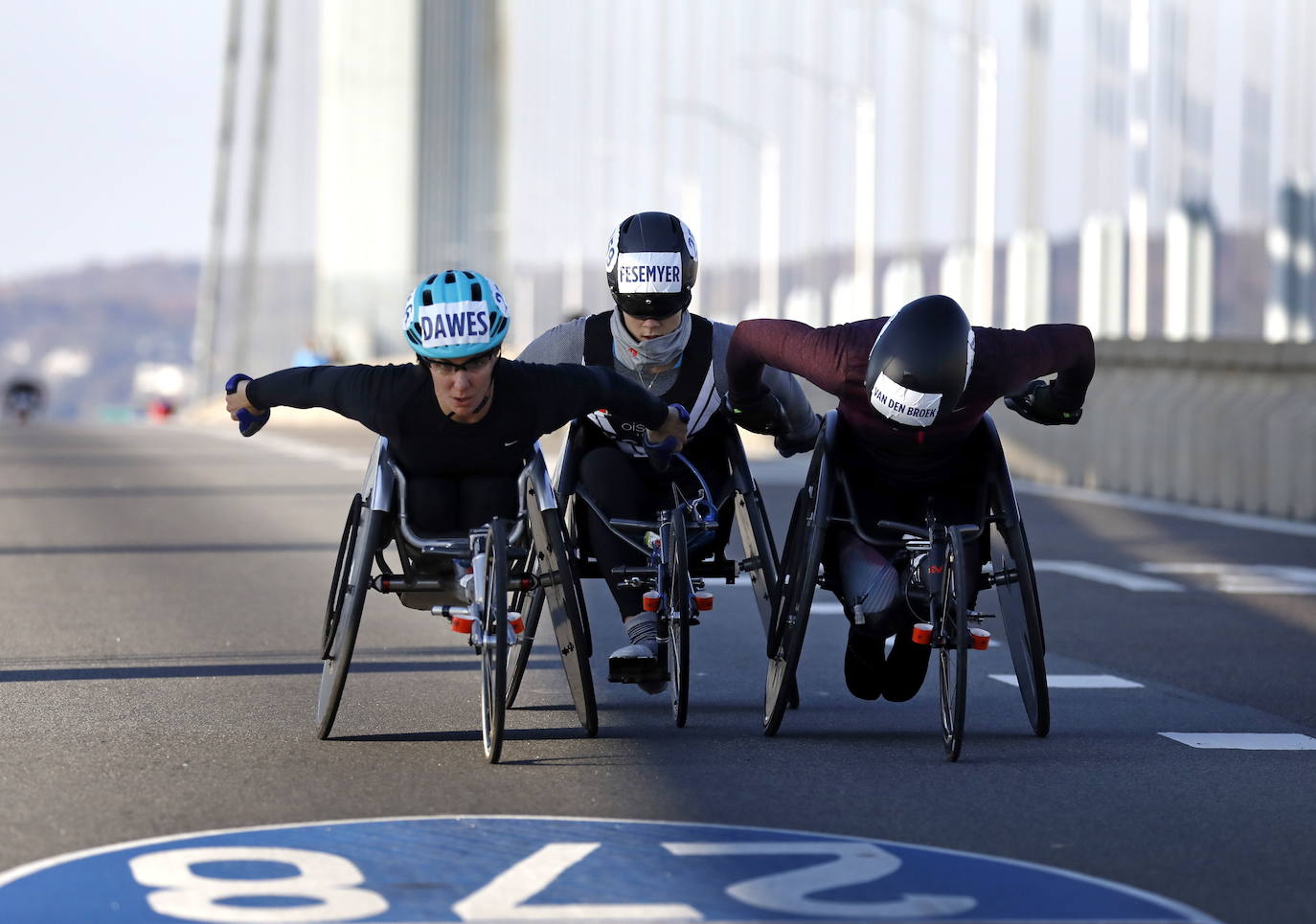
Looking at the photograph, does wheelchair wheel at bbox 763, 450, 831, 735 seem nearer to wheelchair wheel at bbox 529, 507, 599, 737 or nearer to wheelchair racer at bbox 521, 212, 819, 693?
wheelchair racer at bbox 521, 212, 819, 693

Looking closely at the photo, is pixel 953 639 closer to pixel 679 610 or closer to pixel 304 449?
pixel 679 610

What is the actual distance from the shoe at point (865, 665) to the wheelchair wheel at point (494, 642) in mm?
1441

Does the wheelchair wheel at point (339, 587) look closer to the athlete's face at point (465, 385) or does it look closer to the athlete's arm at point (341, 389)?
the athlete's arm at point (341, 389)

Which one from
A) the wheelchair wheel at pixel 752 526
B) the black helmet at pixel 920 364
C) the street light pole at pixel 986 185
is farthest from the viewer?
the street light pole at pixel 986 185

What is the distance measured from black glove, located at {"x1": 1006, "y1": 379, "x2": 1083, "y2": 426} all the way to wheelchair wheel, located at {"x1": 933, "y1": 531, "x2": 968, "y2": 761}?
0.68m

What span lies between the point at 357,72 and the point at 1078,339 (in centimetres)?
10773

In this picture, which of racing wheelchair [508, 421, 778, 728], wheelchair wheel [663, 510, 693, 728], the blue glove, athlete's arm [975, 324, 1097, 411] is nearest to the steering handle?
racing wheelchair [508, 421, 778, 728]

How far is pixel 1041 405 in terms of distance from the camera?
27.5 ft

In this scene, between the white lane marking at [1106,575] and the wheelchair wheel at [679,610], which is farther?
the white lane marking at [1106,575]

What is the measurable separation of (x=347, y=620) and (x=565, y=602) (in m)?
0.65

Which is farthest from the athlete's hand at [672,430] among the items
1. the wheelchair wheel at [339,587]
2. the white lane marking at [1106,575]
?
the white lane marking at [1106,575]

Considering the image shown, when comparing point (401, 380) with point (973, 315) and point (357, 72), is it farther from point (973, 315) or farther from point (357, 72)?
point (357, 72)

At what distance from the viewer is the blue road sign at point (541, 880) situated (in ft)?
17.9

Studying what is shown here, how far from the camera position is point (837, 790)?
7.08 metres
